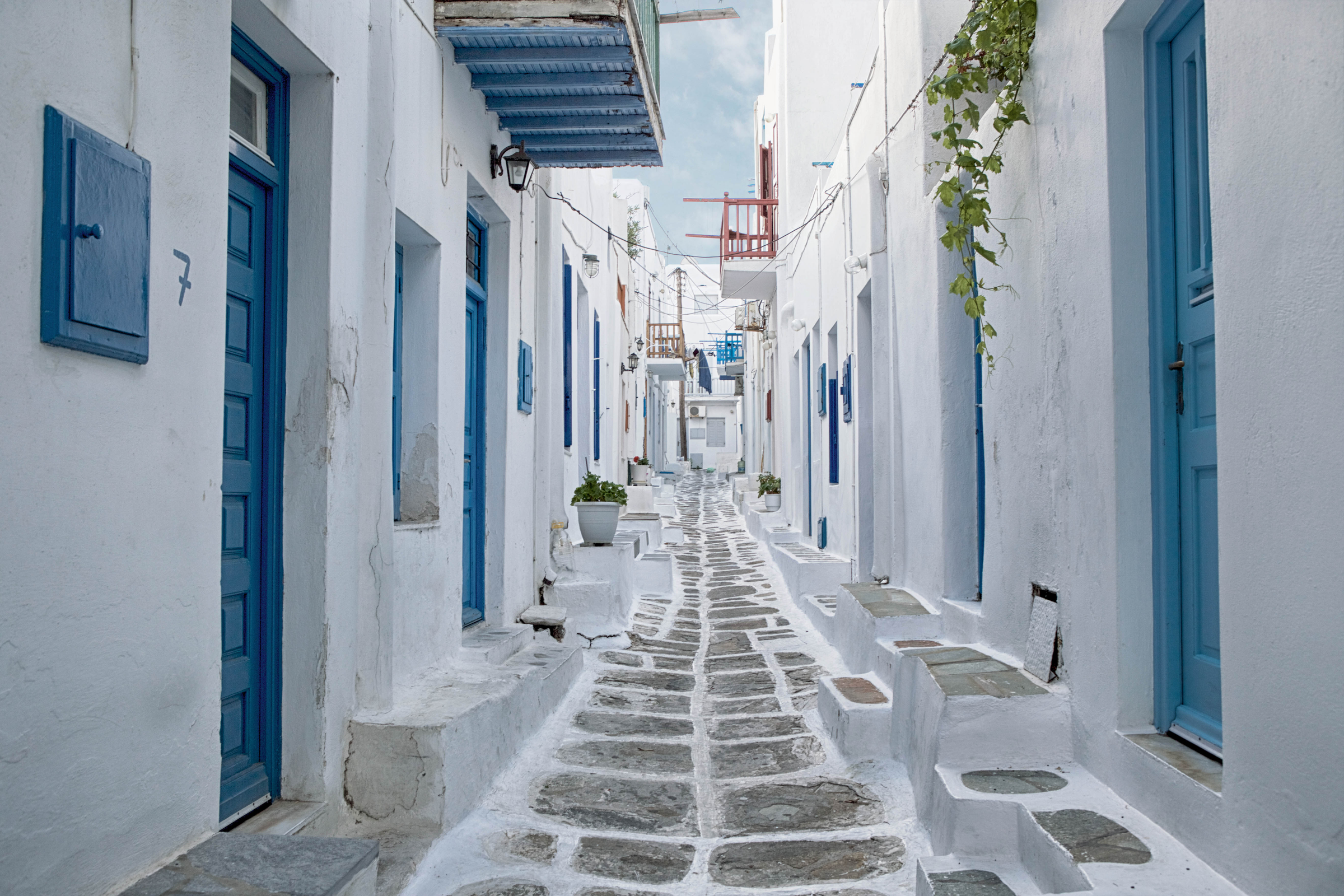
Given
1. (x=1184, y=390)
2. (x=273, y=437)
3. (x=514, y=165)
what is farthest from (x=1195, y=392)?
(x=514, y=165)

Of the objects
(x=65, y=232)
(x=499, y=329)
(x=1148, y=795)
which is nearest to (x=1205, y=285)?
(x=1148, y=795)

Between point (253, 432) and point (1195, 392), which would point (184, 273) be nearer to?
point (253, 432)

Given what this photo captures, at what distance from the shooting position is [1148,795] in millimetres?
2707

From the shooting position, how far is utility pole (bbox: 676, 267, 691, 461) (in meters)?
26.9

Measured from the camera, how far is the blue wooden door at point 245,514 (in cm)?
307

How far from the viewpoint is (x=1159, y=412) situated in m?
2.94

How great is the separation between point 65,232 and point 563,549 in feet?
18.8

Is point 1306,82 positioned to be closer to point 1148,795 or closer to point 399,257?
point 1148,795

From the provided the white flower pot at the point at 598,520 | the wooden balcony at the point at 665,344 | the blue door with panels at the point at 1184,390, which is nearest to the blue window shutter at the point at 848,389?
the white flower pot at the point at 598,520

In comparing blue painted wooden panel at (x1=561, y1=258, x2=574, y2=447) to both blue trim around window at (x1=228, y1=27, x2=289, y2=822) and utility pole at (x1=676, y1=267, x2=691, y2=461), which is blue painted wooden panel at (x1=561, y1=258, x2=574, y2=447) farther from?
utility pole at (x1=676, y1=267, x2=691, y2=461)

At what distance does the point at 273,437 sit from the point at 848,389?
18.2 feet

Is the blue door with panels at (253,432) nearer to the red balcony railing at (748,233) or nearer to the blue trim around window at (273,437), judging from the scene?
the blue trim around window at (273,437)

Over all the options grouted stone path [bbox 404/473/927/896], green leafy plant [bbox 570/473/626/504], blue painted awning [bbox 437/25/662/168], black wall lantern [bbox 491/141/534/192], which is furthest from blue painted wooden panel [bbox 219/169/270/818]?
green leafy plant [bbox 570/473/626/504]

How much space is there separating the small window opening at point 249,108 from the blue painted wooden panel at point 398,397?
130cm
